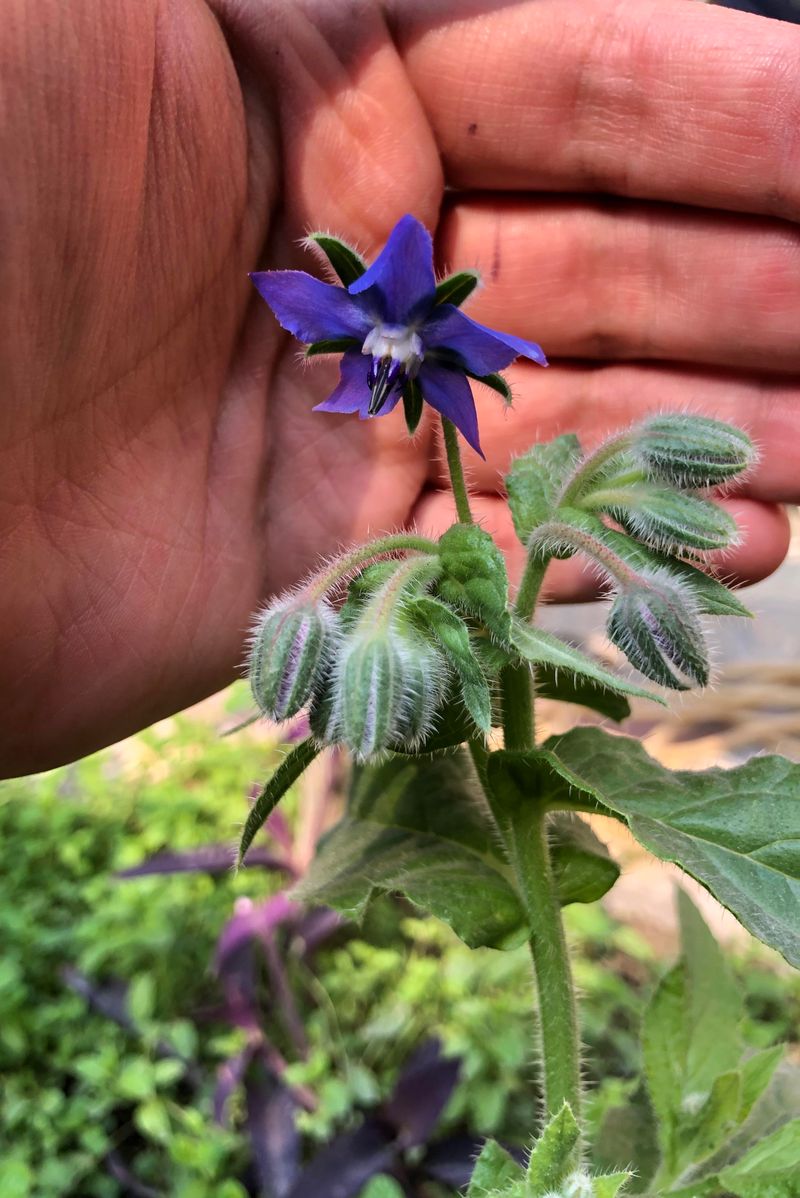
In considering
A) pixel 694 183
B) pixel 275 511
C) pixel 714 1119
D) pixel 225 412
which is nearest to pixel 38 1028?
pixel 275 511

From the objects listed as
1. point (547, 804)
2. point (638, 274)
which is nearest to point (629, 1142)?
point (547, 804)

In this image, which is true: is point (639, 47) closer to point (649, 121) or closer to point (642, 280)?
point (649, 121)

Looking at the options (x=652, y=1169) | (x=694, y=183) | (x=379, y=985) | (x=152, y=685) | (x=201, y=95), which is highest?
(x=201, y=95)

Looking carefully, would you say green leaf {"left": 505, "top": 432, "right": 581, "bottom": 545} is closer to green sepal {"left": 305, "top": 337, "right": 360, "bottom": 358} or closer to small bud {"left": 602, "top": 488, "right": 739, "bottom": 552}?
small bud {"left": 602, "top": 488, "right": 739, "bottom": 552}

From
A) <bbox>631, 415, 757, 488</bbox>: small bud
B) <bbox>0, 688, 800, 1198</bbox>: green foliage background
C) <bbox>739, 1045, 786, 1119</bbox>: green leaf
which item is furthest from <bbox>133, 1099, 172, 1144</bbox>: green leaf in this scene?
<bbox>631, 415, 757, 488</bbox>: small bud

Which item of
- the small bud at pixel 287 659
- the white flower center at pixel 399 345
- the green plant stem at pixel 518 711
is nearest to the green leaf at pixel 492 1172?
the green plant stem at pixel 518 711

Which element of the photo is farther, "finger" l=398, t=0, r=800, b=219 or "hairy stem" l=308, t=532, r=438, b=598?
"finger" l=398, t=0, r=800, b=219
